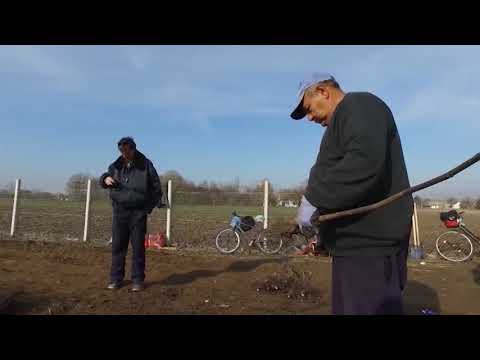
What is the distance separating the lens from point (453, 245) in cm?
1059

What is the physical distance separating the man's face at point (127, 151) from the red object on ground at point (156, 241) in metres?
5.94

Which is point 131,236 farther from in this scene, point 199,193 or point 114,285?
point 199,193

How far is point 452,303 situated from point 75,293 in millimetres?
4989

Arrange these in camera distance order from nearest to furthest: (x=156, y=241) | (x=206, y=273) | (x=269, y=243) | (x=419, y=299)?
(x=419, y=299)
(x=206, y=273)
(x=269, y=243)
(x=156, y=241)

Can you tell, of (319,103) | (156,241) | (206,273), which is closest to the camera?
(319,103)

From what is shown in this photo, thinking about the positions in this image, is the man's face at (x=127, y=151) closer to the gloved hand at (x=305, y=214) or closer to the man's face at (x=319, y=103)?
the man's face at (x=319, y=103)

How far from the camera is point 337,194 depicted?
183 cm

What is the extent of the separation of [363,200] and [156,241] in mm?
9870

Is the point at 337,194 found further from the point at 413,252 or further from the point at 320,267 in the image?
the point at 413,252

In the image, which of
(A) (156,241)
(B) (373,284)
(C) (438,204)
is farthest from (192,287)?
(C) (438,204)

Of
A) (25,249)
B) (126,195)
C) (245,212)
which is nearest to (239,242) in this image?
→ (245,212)

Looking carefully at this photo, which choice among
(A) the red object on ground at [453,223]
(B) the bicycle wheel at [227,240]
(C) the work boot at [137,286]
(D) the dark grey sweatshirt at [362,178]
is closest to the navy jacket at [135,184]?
(C) the work boot at [137,286]

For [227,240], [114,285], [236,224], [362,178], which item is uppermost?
[236,224]

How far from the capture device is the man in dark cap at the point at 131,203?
17.7ft
